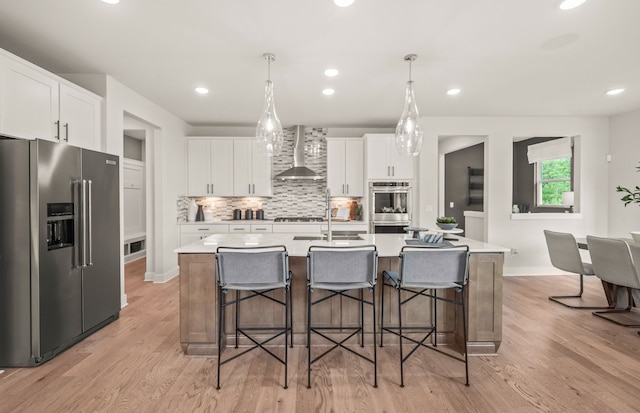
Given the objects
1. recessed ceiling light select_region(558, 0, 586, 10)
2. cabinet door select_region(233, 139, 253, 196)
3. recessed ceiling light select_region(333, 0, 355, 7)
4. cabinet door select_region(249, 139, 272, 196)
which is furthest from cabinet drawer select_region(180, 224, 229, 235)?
recessed ceiling light select_region(558, 0, 586, 10)

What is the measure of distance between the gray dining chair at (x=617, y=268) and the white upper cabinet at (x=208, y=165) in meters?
5.19

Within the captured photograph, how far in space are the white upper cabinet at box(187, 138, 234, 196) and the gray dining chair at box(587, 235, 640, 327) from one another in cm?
519

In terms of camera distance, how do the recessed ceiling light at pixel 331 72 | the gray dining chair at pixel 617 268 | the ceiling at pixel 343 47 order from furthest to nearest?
the recessed ceiling light at pixel 331 72, the gray dining chair at pixel 617 268, the ceiling at pixel 343 47

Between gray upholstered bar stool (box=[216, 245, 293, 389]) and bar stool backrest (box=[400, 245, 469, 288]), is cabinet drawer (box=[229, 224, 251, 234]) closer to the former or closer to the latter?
gray upholstered bar stool (box=[216, 245, 293, 389])

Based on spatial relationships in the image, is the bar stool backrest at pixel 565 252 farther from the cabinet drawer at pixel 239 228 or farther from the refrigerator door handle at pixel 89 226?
the refrigerator door handle at pixel 89 226

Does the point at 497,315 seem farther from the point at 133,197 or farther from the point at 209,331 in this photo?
the point at 133,197

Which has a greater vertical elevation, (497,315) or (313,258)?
(313,258)

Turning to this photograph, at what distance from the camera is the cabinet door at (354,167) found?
584 cm

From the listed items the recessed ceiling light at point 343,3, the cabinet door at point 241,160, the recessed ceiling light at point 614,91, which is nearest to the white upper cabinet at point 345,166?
the cabinet door at point 241,160

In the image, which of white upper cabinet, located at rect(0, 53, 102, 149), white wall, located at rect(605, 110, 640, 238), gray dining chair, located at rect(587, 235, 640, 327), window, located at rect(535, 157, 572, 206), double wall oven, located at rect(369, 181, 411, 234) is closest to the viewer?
white upper cabinet, located at rect(0, 53, 102, 149)

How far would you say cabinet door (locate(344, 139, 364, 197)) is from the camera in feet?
19.2

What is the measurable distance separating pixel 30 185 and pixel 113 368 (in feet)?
Result: 4.98

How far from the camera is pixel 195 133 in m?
6.23

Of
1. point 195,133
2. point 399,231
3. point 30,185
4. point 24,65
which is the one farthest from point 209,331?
point 195,133
